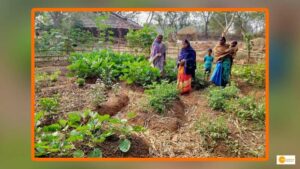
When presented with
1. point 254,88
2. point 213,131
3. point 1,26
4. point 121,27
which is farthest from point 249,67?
point 1,26

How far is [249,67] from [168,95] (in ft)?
2.41

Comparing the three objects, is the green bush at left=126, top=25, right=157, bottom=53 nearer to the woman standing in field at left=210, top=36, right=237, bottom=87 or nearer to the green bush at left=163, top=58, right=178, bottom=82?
the green bush at left=163, top=58, right=178, bottom=82

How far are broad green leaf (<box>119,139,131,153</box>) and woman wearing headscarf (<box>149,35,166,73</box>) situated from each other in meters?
0.68

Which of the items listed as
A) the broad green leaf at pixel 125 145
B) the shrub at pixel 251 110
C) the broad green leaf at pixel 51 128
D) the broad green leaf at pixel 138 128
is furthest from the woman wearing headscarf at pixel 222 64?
the broad green leaf at pixel 51 128

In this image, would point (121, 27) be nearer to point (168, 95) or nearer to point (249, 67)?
point (168, 95)

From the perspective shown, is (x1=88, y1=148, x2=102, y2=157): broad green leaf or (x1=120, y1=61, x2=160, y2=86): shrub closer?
(x1=88, y1=148, x2=102, y2=157): broad green leaf

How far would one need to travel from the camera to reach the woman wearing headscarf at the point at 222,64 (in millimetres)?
3777

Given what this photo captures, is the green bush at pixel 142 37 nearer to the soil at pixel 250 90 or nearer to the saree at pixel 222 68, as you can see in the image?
the saree at pixel 222 68

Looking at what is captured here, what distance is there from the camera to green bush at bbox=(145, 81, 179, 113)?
12.4 feet

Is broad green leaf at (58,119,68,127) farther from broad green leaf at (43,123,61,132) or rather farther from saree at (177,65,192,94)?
saree at (177,65,192,94)

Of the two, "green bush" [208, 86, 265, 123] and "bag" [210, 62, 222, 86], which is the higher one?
"bag" [210, 62, 222, 86]

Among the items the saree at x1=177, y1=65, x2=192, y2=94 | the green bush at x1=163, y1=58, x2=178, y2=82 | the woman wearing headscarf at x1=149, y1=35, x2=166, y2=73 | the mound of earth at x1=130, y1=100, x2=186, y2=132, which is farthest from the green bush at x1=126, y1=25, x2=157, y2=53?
the mound of earth at x1=130, y1=100, x2=186, y2=132

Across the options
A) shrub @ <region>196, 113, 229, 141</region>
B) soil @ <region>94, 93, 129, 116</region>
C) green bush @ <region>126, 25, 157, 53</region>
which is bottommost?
shrub @ <region>196, 113, 229, 141</region>

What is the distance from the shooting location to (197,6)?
3.69 m
